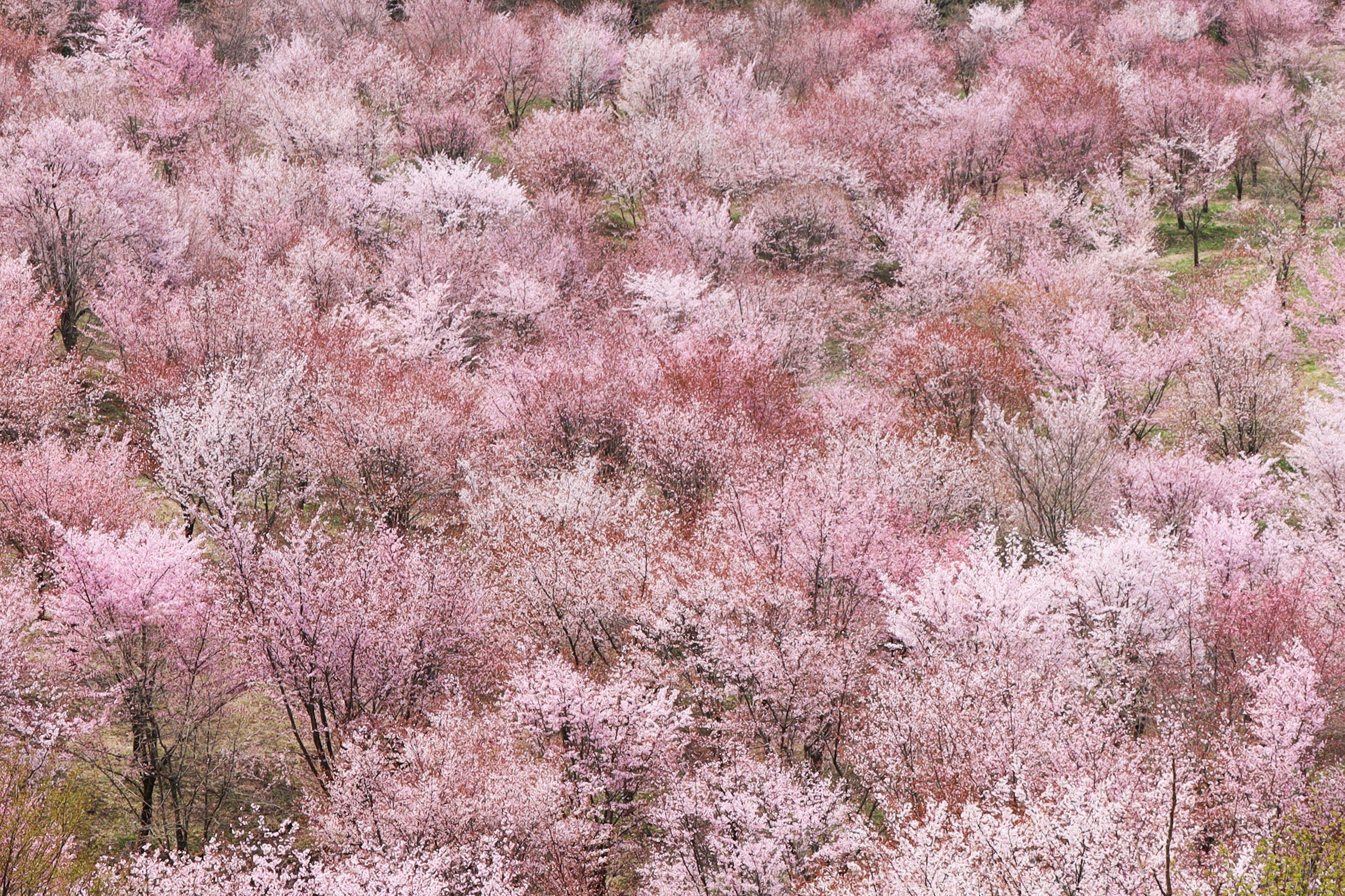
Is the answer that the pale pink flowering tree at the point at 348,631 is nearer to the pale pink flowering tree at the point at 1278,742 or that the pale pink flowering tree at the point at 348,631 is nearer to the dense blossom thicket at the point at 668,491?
the dense blossom thicket at the point at 668,491

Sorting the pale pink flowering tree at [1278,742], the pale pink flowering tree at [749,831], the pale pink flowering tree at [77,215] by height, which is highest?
the pale pink flowering tree at [77,215]

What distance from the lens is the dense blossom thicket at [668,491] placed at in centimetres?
1978

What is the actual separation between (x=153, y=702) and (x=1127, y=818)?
20.8 m

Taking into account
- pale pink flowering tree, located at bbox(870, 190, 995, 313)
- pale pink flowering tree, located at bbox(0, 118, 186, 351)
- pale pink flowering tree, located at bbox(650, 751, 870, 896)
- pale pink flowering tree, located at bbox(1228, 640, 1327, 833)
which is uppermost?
pale pink flowering tree, located at bbox(0, 118, 186, 351)

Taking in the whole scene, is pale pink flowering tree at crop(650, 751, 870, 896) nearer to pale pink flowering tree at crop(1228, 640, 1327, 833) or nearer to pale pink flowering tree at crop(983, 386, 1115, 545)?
pale pink flowering tree at crop(1228, 640, 1327, 833)

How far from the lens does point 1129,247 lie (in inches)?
1774

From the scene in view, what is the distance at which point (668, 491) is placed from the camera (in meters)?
32.6

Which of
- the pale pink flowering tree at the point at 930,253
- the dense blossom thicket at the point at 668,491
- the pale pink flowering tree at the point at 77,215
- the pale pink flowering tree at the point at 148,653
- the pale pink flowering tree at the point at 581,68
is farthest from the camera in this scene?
the pale pink flowering tree at the point at 581,68

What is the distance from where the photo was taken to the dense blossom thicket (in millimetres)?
19781

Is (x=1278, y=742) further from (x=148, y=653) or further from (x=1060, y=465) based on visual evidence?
(x=148, y=653)

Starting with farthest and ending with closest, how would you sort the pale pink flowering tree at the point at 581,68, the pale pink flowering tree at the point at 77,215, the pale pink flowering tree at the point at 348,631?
the pale pink flowering tree at the point at 581,68
the pale pink flowering tree at the point at 77,215
the pale pink flowering tree at the point at 348,631

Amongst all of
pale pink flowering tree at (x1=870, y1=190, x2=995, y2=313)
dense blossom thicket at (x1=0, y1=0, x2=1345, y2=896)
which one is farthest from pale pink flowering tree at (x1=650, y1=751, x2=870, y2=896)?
pale pink flowering tree at (x1=870, y1=190, x2=995, y2=313)

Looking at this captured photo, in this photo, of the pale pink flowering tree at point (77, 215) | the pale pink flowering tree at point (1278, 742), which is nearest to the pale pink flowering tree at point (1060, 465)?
the pale pink flowering tree at point (1278, 742)

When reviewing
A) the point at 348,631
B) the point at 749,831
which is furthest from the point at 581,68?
the point at 749,831
